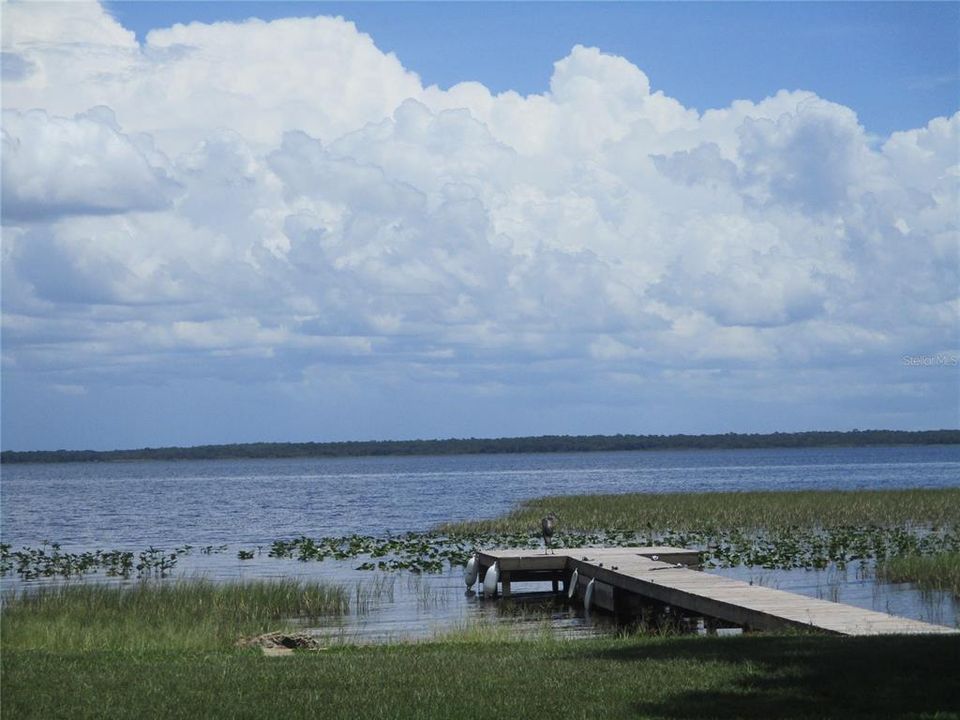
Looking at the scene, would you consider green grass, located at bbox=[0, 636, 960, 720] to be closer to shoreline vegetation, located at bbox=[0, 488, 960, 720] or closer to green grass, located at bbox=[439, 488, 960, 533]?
shoreline vegetation, located at bbox=[0, 488, 960, 720]

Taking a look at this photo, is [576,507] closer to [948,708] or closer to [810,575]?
[810,575]

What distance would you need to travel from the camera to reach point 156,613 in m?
22.2

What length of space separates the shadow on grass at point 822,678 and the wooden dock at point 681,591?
80.6 inches

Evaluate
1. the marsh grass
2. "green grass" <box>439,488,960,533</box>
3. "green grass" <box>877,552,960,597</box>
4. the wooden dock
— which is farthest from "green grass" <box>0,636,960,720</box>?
"green grass" <box>439,488,960,533</box>

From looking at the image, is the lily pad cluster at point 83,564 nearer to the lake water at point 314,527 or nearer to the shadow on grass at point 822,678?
the lake water at point 314,527

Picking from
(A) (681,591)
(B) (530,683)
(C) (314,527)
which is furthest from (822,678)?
(C) (314,527)

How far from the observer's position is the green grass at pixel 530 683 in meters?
10.9

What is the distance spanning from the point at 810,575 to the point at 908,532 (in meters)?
11.0

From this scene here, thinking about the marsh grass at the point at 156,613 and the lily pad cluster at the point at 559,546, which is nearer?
the marsh grass at the point at 156,613

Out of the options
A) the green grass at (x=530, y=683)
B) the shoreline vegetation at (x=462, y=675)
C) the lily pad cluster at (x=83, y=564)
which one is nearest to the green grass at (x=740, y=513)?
the lily pad cluster at (x=83, y=564)

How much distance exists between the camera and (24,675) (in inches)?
513

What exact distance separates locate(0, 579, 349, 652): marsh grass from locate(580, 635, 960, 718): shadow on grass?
8.01 meters

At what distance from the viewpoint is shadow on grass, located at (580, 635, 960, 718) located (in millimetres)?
10625

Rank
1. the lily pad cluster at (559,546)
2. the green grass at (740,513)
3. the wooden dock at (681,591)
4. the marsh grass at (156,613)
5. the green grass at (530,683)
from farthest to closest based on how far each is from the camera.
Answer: the green grass at (740,513), the lily pad cluster at (559,546), the marsh grass at (156,613), the wooden dock at (681,591), the green grass at (530,683)
